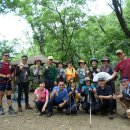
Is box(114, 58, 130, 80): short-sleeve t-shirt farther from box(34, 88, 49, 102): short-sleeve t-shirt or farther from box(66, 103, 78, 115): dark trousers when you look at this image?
box(34, 88, 49, 102): short-sleeve t-shirt

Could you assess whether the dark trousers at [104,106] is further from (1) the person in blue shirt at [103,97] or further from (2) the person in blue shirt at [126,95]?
(2) the person in blue shirt at [126,95]

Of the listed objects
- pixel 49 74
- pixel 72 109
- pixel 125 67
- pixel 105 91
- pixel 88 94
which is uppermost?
pixel 125 67

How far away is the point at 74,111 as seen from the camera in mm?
8945

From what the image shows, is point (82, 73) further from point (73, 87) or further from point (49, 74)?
point (49, 74)

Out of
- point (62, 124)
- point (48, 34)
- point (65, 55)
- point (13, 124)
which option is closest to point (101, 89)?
point (62, 124)

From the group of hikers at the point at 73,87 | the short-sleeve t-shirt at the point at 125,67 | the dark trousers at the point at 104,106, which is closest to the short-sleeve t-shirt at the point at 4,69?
the group of hikers at the point at 73,87

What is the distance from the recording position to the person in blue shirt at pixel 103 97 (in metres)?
8.49

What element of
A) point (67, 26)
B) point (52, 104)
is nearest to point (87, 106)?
point (52, 104)

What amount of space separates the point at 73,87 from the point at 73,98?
0.37 m

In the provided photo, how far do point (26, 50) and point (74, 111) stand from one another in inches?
1729

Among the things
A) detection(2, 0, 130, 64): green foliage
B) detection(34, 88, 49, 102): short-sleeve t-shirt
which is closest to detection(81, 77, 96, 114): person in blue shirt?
detection(34, 88, 49, 102): short-sleeve t-shirt

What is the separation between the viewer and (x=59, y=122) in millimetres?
7918

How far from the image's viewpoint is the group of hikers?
8.47 metres

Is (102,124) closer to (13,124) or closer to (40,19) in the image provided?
(13,124)
